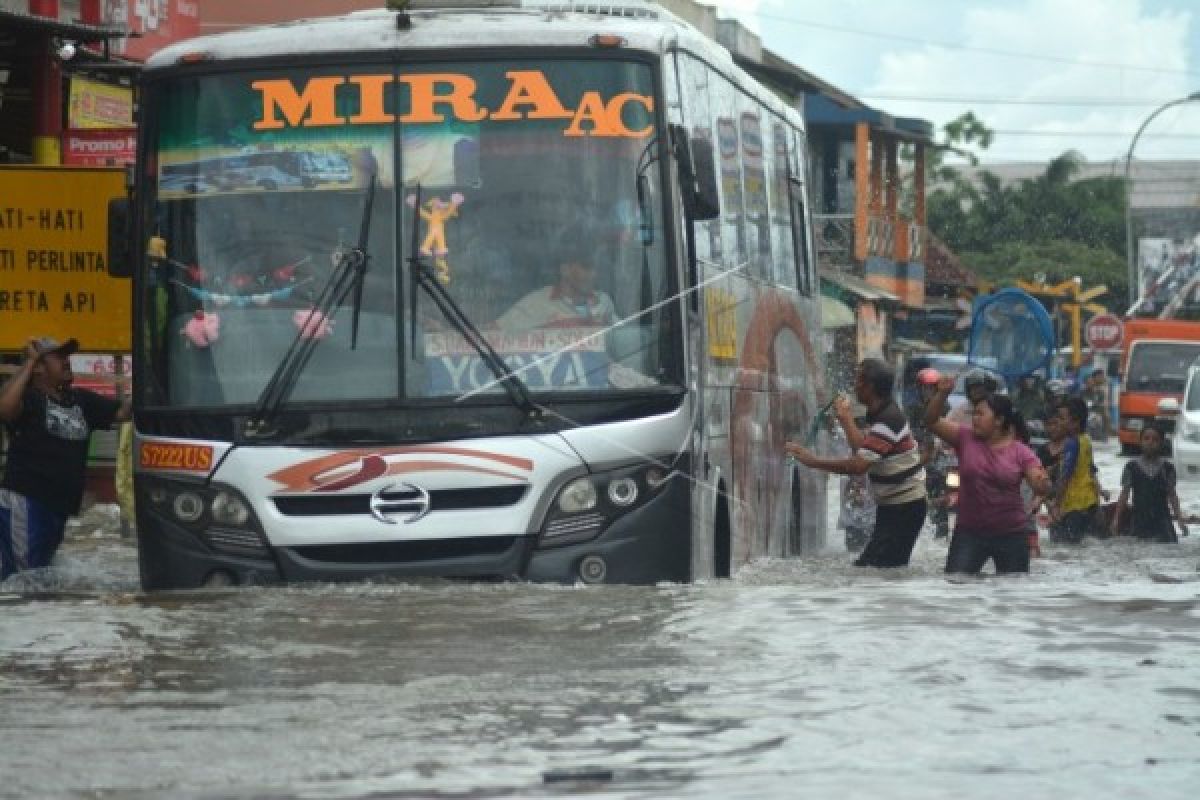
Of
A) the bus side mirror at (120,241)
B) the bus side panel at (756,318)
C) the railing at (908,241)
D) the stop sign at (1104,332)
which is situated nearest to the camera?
the bus side mirror at (120,241)

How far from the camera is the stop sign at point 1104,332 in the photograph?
60.0 metres

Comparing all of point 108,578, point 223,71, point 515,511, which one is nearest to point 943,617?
point 515,511

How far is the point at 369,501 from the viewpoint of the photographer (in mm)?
12469

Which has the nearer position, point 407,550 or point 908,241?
point 407,550

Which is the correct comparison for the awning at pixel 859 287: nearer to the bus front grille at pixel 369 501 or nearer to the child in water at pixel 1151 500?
the child in water at pixel 1151 500

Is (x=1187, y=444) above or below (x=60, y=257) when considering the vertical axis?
below

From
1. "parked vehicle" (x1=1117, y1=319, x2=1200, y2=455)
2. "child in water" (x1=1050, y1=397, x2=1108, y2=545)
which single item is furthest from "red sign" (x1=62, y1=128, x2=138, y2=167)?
"parked vehicle" (x1=1117, y1=319, x2=1200, y2=455)

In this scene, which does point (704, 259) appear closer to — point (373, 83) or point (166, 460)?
point (373, 83)

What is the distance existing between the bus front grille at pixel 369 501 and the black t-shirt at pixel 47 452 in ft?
7.89

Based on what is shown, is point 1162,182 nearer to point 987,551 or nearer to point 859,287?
point 859,287

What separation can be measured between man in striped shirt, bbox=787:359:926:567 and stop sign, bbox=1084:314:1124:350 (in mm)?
44500

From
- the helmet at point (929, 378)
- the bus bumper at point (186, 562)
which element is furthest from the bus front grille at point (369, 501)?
the helmet at point (929, 378)

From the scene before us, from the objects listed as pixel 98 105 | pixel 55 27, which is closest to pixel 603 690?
pixel 55 27

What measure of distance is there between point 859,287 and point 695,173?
41.2 meters
